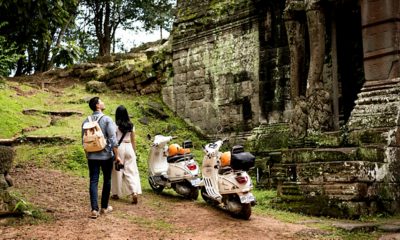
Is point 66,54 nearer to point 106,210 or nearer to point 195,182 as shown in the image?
point 195,182

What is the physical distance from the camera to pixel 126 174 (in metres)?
7.14

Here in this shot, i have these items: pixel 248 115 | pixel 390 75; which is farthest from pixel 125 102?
pixel 390 75

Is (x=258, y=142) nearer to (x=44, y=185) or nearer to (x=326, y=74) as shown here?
(x=326, y=74)

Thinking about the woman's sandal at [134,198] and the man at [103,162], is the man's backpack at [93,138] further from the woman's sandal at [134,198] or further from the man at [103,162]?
the woman's sandal at [134,198]

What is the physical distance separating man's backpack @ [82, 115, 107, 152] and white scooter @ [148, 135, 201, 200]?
1790 mm

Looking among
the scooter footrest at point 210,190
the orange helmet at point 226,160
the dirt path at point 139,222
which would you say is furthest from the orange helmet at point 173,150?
the orange helmet at point 226,160

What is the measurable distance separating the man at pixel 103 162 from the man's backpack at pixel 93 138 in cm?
11

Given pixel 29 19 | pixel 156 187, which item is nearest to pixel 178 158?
pixel 156 187

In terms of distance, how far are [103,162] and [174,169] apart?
5.96 feet

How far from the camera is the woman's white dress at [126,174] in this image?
281 inches

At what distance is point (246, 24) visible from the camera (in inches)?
492

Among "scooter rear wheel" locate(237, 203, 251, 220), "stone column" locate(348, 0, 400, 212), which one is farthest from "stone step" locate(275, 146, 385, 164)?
"scooter rear wheel" locate(237, 203, 251, 220)

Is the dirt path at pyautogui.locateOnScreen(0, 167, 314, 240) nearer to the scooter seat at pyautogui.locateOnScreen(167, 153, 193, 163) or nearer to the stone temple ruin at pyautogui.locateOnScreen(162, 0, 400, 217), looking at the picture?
the scooter seat at pyautogui.locateOnScreen(167, 153, 193, 163)

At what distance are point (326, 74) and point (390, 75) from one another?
2389 mm
